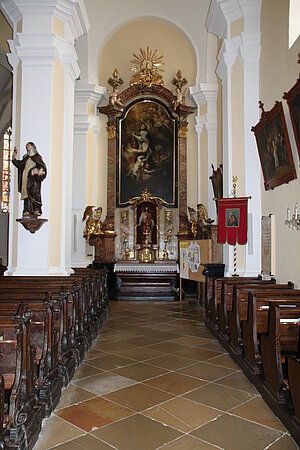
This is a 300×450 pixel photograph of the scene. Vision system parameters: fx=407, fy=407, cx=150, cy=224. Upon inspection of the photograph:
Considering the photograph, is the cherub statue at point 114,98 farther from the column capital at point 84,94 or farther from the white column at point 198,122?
the white column at point 198,122

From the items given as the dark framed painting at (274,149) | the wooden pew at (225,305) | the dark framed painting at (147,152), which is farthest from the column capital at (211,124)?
the wooden pew at (225,305)

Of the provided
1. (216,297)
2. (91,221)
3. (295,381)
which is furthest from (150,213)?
Result: (295,381)

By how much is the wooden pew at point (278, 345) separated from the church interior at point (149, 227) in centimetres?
2

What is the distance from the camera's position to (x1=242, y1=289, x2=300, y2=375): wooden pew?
3.92 meters

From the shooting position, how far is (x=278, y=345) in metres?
3.23

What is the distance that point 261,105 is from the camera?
22.4ft

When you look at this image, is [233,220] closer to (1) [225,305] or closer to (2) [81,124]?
(1) [225,305]

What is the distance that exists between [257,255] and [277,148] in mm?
1983

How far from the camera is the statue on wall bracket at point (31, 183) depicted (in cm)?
665

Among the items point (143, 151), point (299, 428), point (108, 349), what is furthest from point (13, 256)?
point (143, 151)

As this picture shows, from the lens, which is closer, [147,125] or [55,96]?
[55,96]

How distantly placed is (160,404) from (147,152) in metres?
9.59

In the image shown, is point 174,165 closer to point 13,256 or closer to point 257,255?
point 257,255

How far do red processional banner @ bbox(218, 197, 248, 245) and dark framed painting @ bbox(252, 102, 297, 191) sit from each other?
61 centimetres
